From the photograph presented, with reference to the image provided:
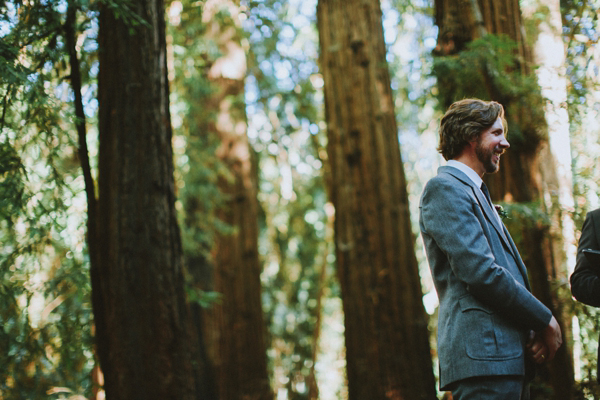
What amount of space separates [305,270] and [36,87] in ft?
36.6

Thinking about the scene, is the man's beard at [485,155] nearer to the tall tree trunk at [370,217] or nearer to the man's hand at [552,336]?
the man's hand at [552,336]

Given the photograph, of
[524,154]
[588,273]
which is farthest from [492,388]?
[524,154]

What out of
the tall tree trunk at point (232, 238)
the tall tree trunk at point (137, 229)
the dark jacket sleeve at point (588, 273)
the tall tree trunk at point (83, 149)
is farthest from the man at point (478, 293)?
the tall tree trunk at point (232, 238)

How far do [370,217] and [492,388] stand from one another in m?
3.25

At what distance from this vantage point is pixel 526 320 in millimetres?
2227

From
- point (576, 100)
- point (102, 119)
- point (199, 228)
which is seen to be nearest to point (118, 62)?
point (102, 119)

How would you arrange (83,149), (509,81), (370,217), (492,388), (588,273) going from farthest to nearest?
(370,217), (509,81), (83,149), (588,273), (492,388)

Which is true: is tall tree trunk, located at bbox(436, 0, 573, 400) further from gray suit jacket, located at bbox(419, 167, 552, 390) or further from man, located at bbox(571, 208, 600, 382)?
gray suit jacket, located at bbox(419, 167, 552, 390)

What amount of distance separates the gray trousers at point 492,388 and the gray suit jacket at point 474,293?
0.10 feet

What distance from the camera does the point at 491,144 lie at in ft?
8.35

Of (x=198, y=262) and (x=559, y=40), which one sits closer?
(x=559, y=40)

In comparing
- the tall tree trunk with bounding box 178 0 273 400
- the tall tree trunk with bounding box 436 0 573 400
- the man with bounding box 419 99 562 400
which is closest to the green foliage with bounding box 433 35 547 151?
the tall tree trunk with bounding box 436 0 573 400

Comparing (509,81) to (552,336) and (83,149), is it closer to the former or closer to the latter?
(552,336)

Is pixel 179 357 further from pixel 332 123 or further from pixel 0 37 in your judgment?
pixel 332 123
